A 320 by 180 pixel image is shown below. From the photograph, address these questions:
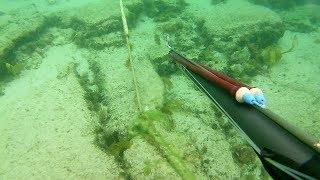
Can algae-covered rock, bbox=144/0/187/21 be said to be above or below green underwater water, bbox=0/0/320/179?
above

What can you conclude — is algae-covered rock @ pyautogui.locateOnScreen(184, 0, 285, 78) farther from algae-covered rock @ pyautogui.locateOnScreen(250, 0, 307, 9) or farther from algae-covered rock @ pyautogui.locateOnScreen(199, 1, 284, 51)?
algae-covered rock @ pyautogui.locateOnScreen(250, 0, 307, 9)

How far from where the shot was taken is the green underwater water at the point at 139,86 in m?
A: 5.02

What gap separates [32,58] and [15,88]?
1.31m

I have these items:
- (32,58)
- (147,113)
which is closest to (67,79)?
(32,58)

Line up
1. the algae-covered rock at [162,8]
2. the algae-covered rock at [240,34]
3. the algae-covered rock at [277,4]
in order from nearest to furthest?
1. the algae-covered rock at [240,34]
2. the algae-covered rock at [162,8]
3. the algae-covered rock at [277,4]

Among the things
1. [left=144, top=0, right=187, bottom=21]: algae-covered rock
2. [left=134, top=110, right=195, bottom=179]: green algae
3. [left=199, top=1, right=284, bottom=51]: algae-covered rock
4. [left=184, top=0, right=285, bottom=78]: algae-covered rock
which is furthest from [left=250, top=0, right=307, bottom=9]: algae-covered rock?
[left=134, top=110, right=195, bottom=179]: green algae

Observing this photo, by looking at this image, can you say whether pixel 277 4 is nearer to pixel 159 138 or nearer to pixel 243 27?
pixel 243 27

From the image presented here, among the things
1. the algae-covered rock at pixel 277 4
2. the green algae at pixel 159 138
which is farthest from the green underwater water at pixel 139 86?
the algae-covered rock at pixel 277 4

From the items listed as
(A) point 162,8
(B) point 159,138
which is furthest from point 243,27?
(B) point 159,138

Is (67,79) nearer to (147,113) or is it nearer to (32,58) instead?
(32,58)

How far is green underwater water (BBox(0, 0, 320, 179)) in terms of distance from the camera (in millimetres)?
5020

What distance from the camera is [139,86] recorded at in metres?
6.74

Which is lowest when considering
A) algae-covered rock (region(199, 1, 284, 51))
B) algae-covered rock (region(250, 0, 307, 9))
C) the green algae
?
algae-covered rock (region(250, 0, 307, 9))

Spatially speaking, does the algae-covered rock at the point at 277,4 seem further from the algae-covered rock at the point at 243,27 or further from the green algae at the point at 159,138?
the green algae at the point at 159,138
